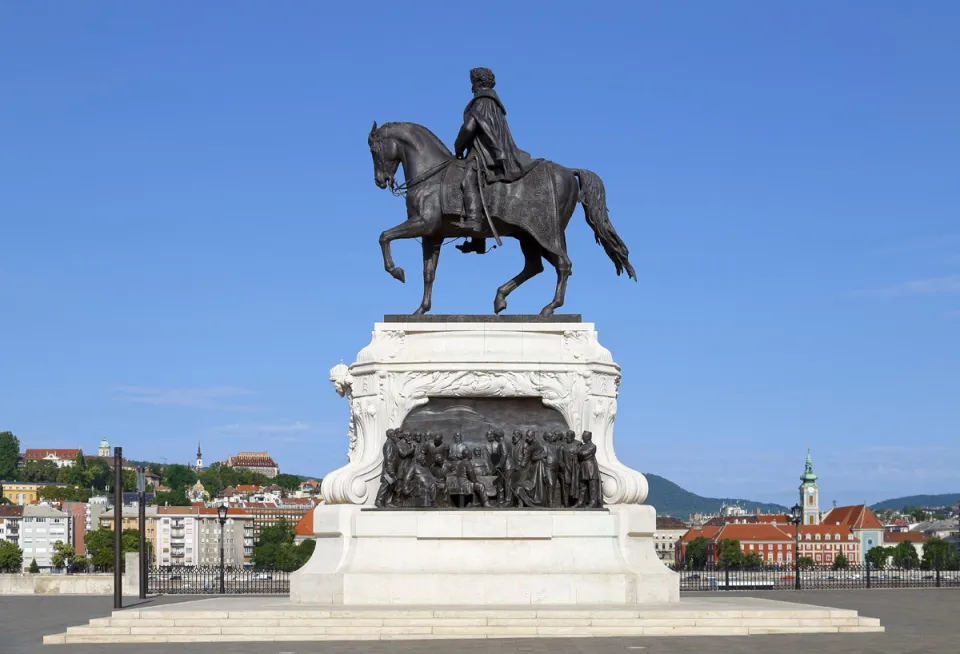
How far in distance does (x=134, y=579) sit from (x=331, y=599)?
58.7 feet

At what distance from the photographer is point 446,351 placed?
25.1 m

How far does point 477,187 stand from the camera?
84.3 feet

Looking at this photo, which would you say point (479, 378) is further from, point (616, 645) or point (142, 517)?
point (142, 517)

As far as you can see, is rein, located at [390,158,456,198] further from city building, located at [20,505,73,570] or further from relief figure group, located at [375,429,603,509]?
city building, located at [20,505,73,570]

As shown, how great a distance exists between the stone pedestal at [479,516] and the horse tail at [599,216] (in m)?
1.84

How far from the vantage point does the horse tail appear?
26.5 meters

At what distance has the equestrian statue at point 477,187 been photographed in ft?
84.2

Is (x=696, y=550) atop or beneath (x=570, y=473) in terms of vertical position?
beneath

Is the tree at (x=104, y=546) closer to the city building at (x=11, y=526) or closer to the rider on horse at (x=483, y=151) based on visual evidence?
the city building at (x=11, y=526)

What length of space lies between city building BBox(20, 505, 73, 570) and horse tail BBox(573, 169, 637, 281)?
575ft

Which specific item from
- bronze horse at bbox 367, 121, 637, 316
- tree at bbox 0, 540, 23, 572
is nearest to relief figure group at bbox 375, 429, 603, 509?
bronze horse at bbox 367, 121, 637, 316

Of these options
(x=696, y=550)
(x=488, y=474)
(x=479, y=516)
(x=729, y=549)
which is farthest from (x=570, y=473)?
(x=729, y=549)

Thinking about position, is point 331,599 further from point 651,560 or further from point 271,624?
point 651,560

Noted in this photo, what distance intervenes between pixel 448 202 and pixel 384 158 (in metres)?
1.32
